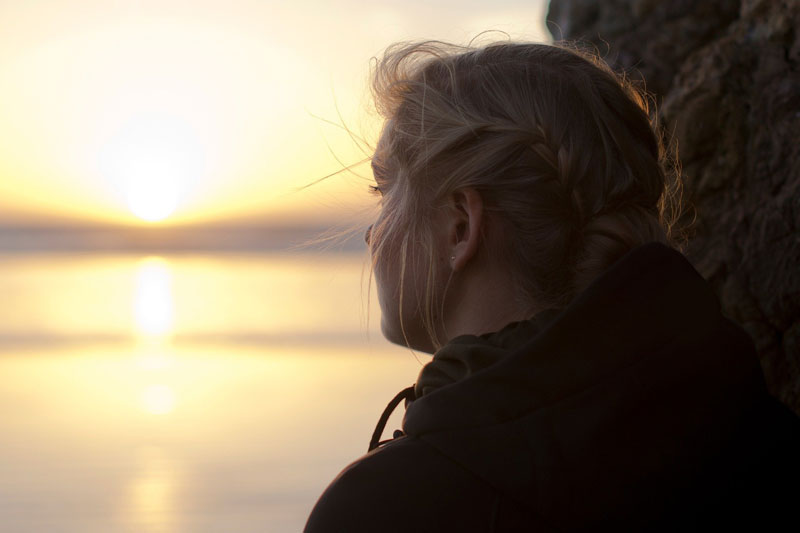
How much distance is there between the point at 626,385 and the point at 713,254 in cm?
136

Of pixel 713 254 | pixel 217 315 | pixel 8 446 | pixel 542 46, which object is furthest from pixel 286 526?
pixel 217 315

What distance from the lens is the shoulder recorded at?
113cm

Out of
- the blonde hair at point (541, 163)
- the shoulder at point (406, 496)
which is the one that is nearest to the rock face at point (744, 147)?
the blonde hair at point (541, 163)

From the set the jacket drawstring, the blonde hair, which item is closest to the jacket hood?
the blonde hair

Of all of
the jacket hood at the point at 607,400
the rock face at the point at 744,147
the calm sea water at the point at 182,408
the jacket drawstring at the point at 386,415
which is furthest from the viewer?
the calm sea water at the point at 182,408

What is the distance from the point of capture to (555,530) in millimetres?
1115

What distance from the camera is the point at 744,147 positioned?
2.31 m

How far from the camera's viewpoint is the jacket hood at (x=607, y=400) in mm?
1115

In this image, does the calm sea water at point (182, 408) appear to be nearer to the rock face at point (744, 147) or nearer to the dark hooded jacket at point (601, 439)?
the rock face at point (744, 147)

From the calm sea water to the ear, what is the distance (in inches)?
45.6

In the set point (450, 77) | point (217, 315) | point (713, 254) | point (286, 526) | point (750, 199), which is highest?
point (450, 77)

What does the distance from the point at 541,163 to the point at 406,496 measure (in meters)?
0.58

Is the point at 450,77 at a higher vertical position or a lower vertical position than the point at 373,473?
higher

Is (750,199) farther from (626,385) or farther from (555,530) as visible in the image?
(555,530)
